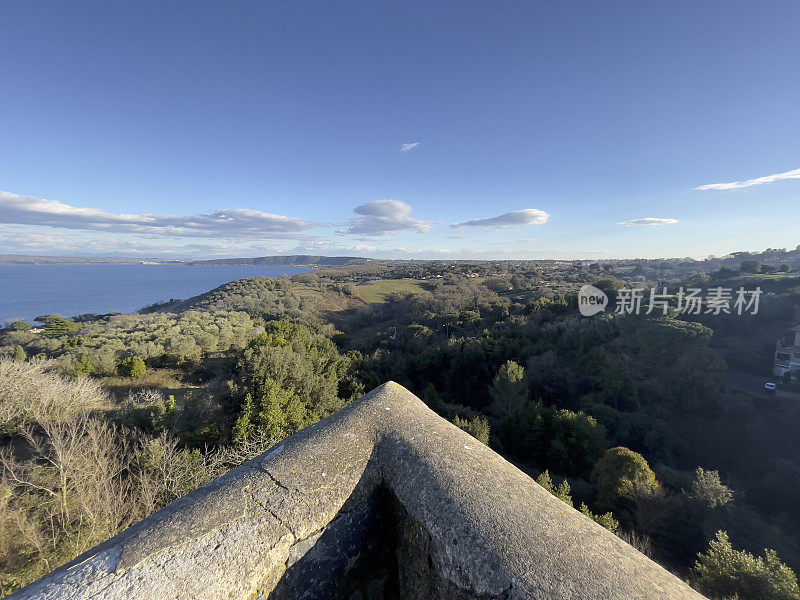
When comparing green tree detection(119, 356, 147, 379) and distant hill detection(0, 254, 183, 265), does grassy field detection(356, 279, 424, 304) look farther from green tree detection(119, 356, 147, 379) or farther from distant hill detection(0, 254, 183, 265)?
distant hill detection(0, 254, 183, 265)

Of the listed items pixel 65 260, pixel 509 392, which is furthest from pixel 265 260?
pixel 509 392

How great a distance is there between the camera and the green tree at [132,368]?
1694 cm

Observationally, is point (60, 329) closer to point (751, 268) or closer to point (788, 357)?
point (788, 357)

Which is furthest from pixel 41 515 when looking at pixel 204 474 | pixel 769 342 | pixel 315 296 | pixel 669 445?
pixel 315 296

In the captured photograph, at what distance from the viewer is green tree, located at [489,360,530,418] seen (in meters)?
18.7

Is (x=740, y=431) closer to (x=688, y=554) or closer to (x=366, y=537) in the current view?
(x=688, y=554)

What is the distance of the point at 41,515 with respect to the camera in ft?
21.8

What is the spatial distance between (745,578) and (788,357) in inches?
1007

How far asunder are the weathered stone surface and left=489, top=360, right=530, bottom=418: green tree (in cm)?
1791

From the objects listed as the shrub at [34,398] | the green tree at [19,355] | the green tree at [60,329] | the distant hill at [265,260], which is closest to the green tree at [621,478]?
the shrub at [34,398]

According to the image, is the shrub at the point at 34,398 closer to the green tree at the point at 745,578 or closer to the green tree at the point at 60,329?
the green tree at the point at 745,578

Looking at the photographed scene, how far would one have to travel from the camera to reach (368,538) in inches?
81.0

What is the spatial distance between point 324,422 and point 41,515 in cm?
885

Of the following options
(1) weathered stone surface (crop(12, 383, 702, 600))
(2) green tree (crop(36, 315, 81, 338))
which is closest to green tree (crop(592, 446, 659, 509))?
(1) weathered stone surface (crop(12, 383, 702, 600))
